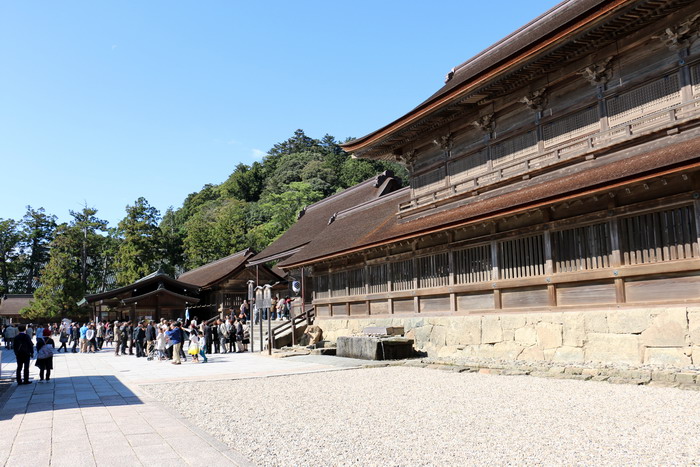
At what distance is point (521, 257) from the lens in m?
13.7

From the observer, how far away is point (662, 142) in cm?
1119

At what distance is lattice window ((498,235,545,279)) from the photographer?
1323 cm

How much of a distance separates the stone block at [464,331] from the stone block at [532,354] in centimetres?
161

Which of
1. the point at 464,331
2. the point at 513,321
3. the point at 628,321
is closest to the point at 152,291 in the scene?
the point at 464,331

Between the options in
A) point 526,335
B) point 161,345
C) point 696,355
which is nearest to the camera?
point 696,355

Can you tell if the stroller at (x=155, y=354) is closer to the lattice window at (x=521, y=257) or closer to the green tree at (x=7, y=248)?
the lattice window at (x=521, y=257)

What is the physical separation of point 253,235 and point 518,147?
40.3 metres

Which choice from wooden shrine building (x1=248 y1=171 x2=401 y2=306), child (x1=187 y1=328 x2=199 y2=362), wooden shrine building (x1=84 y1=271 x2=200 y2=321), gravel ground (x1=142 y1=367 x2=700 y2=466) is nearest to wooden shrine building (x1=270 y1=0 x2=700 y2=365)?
gravel ground (x1=142 y1=367 x2=700 y2=466)

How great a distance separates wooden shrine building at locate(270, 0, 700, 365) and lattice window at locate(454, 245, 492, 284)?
53mm

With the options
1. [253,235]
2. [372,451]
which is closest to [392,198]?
[372,451]

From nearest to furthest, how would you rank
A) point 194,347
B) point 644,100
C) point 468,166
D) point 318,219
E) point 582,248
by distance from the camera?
point 644,100 → point 582,248 → point 468,166 → point 194,347 → point 318,219

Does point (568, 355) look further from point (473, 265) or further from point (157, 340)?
point (157, 340)

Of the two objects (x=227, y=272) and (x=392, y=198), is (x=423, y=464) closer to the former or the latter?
(x=392, y=198)

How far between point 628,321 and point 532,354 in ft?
8.85
